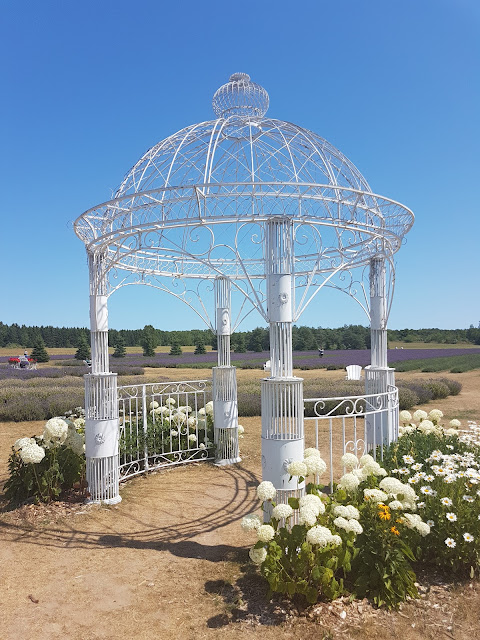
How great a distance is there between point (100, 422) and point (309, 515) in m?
3.66

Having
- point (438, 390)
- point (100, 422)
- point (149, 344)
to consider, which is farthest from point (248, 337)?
point (100, 422)

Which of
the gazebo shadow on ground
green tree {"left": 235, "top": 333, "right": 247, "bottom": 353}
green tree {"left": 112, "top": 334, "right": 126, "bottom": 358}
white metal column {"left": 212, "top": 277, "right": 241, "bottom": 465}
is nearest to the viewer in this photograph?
the gazebo shadow on ground

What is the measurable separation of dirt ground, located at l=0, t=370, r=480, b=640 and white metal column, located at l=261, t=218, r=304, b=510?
94 centimetres

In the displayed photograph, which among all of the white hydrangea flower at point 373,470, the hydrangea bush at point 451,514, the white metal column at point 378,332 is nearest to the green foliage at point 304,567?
the white hydrangea flower at point 373,470

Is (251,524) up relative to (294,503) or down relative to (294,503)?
down

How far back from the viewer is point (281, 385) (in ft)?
15.9

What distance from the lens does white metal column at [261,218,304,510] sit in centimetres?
475

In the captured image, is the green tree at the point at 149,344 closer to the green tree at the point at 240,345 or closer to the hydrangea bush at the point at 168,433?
the green tree at the point at 240,345

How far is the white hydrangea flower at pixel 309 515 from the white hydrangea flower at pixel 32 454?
363 cm

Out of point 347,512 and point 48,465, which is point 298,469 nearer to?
point 347,512

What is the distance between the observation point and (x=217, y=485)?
7305 millimetres

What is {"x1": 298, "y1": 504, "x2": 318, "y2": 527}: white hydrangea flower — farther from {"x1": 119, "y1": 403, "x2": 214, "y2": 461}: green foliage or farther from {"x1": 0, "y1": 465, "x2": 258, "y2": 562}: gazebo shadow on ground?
Answer: {"x1": 119, "y1": 403, "x2": 214, "y2": 461}: green foliage

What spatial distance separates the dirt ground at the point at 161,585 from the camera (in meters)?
3.49

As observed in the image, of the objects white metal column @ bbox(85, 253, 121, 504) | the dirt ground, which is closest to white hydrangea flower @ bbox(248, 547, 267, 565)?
the dirt ground
